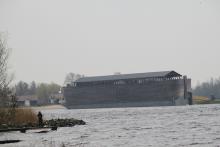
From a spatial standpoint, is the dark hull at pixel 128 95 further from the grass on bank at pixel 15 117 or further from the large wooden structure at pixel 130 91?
the grass on bank at pixel 15 117

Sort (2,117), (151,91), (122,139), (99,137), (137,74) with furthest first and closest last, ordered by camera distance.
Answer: (137,74)
(151,91)
(2,117)
(99,137)
(122,139)

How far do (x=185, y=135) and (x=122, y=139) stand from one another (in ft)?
14.7

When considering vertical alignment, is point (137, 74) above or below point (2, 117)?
above

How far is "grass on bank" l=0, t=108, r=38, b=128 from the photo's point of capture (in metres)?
44.7

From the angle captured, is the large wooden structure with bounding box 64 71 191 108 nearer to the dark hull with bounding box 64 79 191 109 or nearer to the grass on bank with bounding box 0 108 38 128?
the dark hull with bounding box 64 79 191 109

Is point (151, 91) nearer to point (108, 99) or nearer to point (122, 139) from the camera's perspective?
point (108, 99)

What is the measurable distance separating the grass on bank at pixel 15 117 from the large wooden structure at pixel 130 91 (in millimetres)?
96673

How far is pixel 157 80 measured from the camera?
150625 mm

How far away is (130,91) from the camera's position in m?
153

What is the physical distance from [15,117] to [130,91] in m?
105

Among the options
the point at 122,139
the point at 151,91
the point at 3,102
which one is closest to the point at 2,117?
the point at 3,102

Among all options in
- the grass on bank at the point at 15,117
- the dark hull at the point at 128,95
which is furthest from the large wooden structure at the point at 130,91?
the grass on bank at the point at 15,117

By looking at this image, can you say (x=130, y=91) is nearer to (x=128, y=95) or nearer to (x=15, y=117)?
(x=128, y=95)

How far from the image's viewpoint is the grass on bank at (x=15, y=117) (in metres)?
44.7
